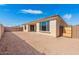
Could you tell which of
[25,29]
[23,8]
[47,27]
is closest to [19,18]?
[23,8]

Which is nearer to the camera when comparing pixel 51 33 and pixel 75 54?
pixel 75 54

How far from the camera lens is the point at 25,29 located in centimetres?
3375

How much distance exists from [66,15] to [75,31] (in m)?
1.94


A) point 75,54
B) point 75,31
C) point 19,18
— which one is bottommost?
point 75,54

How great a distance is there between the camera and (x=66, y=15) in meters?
16.6
